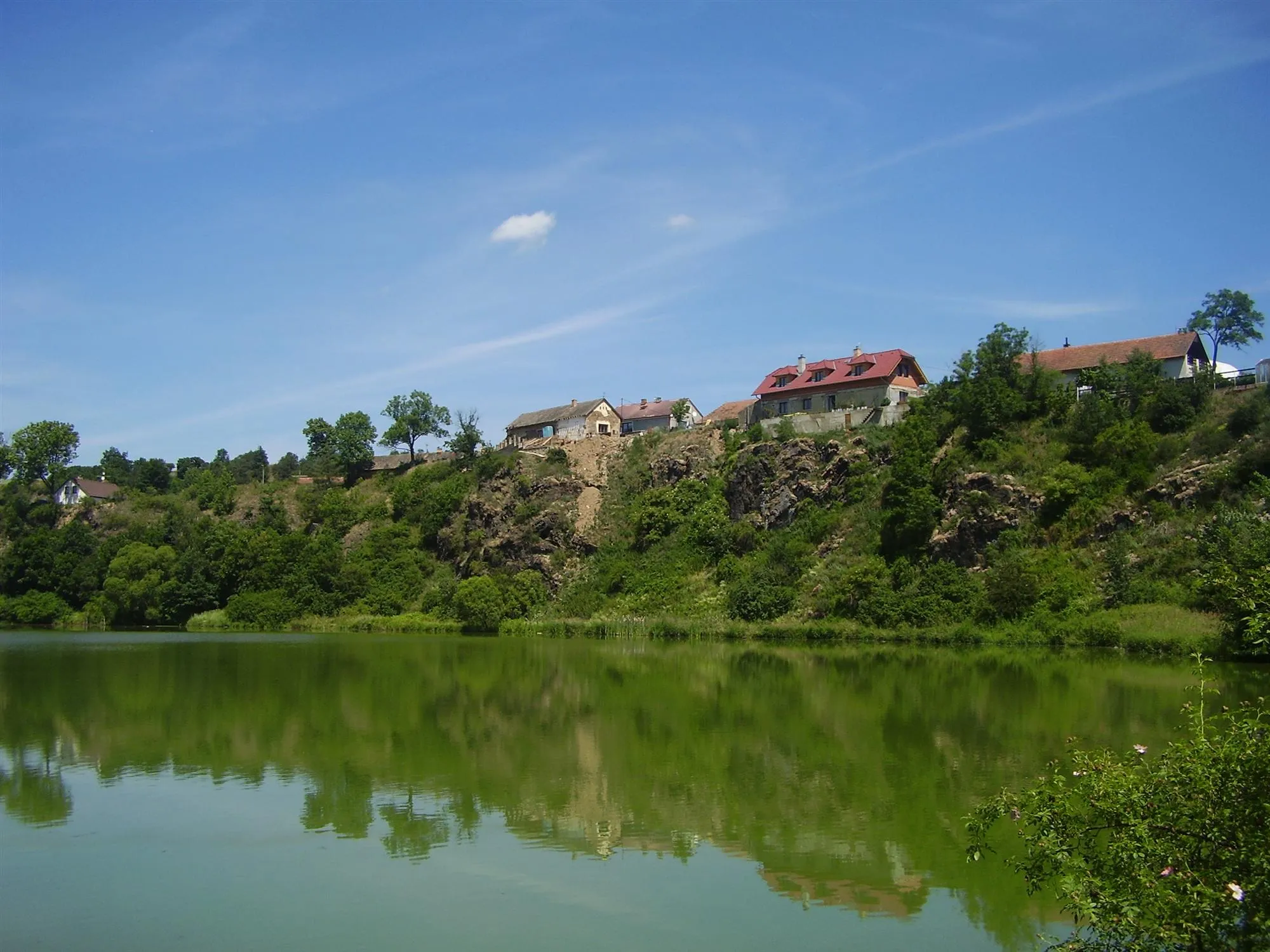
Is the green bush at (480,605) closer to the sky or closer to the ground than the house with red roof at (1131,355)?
closer to the ground

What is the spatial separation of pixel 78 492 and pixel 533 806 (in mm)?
108302

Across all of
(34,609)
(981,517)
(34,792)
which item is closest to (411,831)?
(34,792)

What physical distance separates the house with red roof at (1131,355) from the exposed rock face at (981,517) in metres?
12.5


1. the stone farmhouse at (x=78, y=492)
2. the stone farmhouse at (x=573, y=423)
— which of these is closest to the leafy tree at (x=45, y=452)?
the stone farmhouse at (x=78, y=492)

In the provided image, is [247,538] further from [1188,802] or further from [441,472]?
[1188,802]

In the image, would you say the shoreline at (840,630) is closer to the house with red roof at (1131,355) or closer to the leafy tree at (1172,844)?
the house with red roof at (1131,355)

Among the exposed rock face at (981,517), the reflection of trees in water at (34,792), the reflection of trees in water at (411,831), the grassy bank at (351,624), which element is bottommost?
the grassy bank at (351,624)

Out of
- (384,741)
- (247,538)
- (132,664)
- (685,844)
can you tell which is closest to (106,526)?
(247,538)

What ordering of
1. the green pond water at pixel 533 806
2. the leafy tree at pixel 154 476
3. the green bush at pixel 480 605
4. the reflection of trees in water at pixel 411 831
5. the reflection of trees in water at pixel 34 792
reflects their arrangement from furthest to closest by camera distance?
the leafy tree at pixel 154 476
the green bush at pixel 480 605
the reflection of trees in water at pixel 34 792
the reflection of trees in water at pixel 411 831
the green pond water at pixel 533 806

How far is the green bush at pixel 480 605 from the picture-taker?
71.5 meters

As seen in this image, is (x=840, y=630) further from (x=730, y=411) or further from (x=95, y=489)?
(x=95, y=489)

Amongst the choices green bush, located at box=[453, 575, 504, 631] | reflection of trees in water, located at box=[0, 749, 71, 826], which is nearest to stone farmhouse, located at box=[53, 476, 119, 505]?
green bush, located at box=[453, 575, 504, 631]

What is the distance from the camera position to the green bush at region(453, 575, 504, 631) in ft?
235

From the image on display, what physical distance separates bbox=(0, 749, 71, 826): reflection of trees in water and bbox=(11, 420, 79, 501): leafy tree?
316 ft
